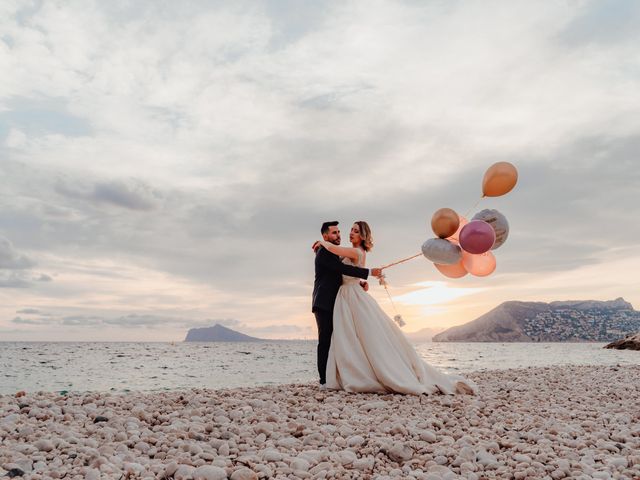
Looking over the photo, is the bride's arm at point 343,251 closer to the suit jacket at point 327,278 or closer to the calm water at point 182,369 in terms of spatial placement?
the suit jacket at point 327,278

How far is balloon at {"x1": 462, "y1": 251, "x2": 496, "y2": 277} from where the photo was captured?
8492 millimetres

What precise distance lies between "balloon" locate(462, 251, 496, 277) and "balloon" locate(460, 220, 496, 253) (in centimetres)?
57

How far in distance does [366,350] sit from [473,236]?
2435 millimetres

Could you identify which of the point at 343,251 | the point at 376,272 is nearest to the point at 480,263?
the point at 376,272

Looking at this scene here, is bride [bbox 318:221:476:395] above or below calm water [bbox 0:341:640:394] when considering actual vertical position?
above

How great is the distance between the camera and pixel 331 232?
28.4 feet

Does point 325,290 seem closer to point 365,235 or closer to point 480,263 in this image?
point 365,235

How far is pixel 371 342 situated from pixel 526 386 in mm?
3495

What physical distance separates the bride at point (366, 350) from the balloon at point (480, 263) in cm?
156

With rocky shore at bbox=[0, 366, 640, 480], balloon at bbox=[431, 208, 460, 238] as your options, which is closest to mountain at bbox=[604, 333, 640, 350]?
rocky shore at bbox=[0, 366, 640, 480]

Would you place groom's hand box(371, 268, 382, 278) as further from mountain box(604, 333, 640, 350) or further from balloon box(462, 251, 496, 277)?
mountain box(604, 333, 640, 350)

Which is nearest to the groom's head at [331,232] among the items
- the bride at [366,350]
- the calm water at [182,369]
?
the bride at [366,350]

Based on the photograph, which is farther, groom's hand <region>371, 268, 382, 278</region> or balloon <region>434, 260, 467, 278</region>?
balloon <region>434, 260, 467, 278</region>

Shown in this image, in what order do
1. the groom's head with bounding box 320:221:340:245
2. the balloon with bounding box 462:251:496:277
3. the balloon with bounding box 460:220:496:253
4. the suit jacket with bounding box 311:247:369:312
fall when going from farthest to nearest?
the groom's head with bounding box 320:221:340:245 → the balloon with bounding box 462:251:496:277 → the suit jacket with bounding box 311:247:369:312 → the balloon with bounding box 460:220:496:253
